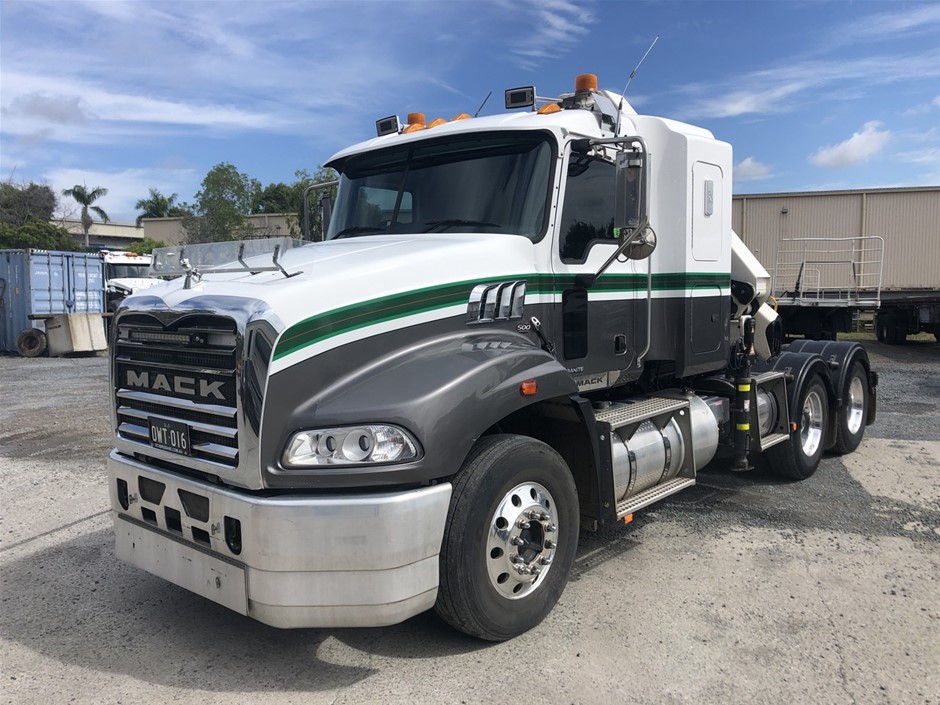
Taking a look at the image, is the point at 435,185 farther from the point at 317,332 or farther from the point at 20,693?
the point at 20,693

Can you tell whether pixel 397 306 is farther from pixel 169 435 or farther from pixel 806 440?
pixel 806 440

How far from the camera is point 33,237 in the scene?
45750 mm

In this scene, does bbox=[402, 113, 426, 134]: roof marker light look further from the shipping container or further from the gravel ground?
the shipping container

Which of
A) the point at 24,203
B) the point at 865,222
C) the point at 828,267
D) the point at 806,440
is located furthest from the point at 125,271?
the point at 24,203

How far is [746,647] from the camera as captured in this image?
3797 mm

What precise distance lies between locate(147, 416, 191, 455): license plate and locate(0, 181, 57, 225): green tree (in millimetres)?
55500

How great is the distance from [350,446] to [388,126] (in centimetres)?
291

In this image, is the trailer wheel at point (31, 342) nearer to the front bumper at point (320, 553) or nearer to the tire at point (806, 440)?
the front bumper at point (320, 553)

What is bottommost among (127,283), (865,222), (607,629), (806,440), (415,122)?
(607,629)

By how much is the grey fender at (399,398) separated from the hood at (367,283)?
0.11 metres

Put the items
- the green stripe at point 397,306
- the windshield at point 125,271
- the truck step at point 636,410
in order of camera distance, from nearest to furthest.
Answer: the green stripe at point 397,306 → the truck step at point 636,410 → the windshield at point 125,271

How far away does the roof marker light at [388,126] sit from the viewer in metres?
5.27

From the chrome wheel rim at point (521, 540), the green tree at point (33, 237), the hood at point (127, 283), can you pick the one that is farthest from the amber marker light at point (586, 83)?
the green tree at point (33, 237)

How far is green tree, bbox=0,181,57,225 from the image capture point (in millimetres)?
52441
